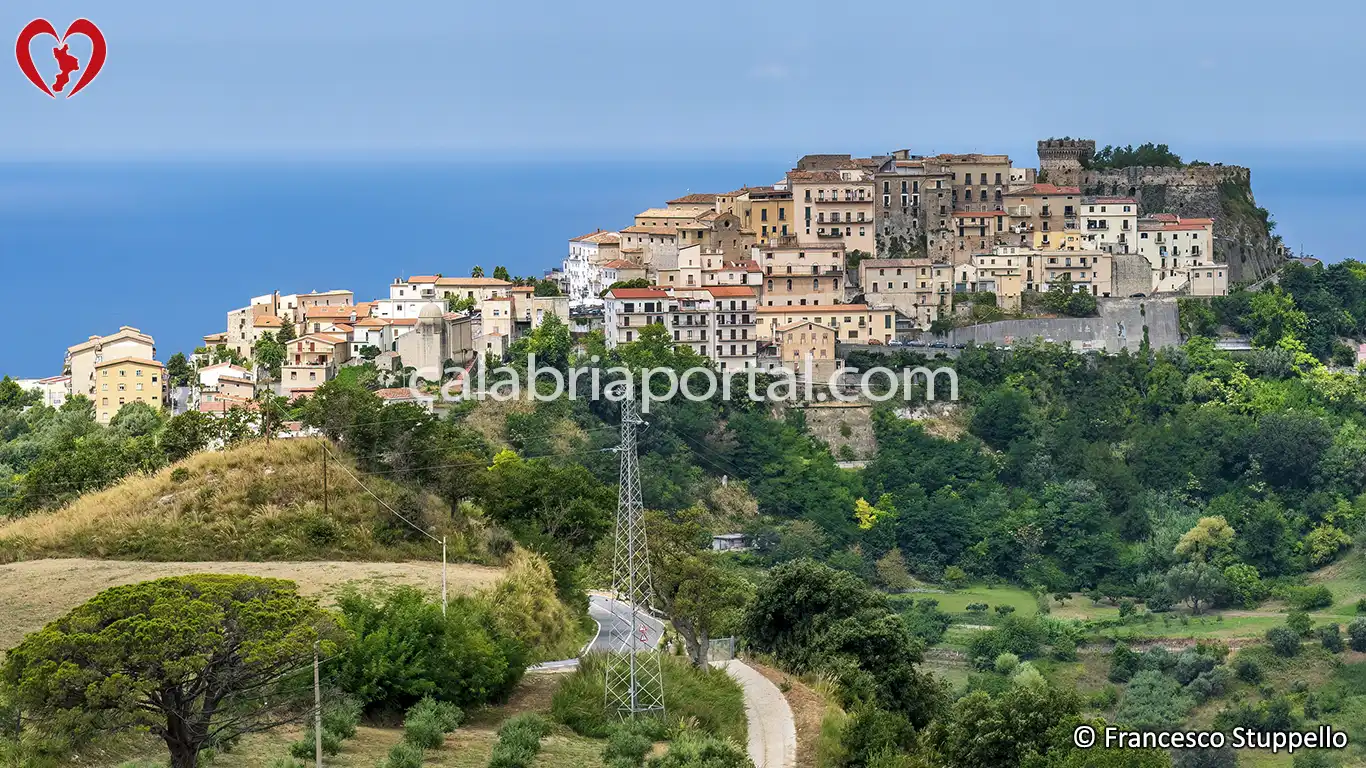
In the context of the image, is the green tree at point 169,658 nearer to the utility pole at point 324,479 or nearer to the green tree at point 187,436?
the utility pole at point 324,479

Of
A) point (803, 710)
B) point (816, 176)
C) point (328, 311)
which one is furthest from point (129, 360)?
point (803, 710)

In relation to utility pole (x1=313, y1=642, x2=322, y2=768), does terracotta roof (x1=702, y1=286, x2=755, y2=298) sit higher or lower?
higher

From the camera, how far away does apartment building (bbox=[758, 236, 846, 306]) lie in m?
49.9

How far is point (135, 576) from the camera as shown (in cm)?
2123

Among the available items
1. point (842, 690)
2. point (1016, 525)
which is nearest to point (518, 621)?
point (842, 690)

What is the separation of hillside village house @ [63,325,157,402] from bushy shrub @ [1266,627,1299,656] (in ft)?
83.0

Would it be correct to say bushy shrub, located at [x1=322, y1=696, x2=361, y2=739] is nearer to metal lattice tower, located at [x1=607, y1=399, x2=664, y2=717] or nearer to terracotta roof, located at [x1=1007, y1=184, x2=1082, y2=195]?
metal lattice tower, located at [x1=607, y1=399, x2=664, y2=717]

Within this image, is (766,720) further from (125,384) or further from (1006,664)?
(125,384)

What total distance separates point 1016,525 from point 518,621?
84.8 feet

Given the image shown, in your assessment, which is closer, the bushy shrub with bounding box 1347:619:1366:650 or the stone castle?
the bushy shrub with bounding box 1347:619:1366:650

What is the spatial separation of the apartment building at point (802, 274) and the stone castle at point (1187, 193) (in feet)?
28.0

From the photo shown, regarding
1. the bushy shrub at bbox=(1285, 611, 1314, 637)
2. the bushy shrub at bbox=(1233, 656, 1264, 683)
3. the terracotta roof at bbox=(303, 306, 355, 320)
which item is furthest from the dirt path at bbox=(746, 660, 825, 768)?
the terracotta roof at bbox=(303, 306, 355, 320)

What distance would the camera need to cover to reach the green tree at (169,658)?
14.9 metres

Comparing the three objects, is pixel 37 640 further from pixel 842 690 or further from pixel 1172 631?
pixel 1172 631
